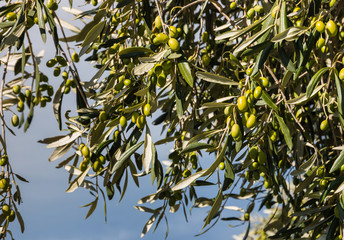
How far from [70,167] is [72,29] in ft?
2.50

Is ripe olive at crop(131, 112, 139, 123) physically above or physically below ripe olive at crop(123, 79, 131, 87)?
below

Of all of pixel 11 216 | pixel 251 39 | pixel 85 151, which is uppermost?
pixel 251 39

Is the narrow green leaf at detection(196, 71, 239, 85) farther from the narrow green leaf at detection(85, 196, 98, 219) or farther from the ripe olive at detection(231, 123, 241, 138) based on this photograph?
the narrow green leaf at detection(85, 196, 98, 219)

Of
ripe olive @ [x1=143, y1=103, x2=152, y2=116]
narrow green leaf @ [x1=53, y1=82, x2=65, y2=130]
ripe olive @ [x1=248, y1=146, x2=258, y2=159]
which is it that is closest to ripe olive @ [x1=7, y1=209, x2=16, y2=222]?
narrow green leaf @ [x1=53, y1=82, x2=65, y2=130]

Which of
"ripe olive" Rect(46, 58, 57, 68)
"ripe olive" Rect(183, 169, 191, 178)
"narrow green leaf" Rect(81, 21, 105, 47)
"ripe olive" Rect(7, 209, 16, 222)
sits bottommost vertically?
"ripe olive" Rect(7, 209, 16, 222)

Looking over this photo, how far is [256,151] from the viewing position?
1938 mm

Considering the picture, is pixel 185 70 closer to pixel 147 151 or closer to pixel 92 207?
pixel 147 151

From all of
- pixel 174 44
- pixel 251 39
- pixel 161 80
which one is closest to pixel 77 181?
pixel 161 80

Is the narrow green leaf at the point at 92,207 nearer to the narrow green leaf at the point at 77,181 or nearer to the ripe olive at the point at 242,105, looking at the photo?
the narrow green leaf at the point at 77,181

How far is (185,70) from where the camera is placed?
1619mm

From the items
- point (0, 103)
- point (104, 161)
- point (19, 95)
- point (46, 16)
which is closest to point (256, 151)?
point (104, 161)

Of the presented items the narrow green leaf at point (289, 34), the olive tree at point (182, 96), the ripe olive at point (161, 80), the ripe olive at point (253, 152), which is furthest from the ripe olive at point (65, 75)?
the narrow green leaf at point (289, 34)

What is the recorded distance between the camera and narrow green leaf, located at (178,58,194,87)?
161cm

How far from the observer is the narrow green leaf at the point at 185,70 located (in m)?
1.61
